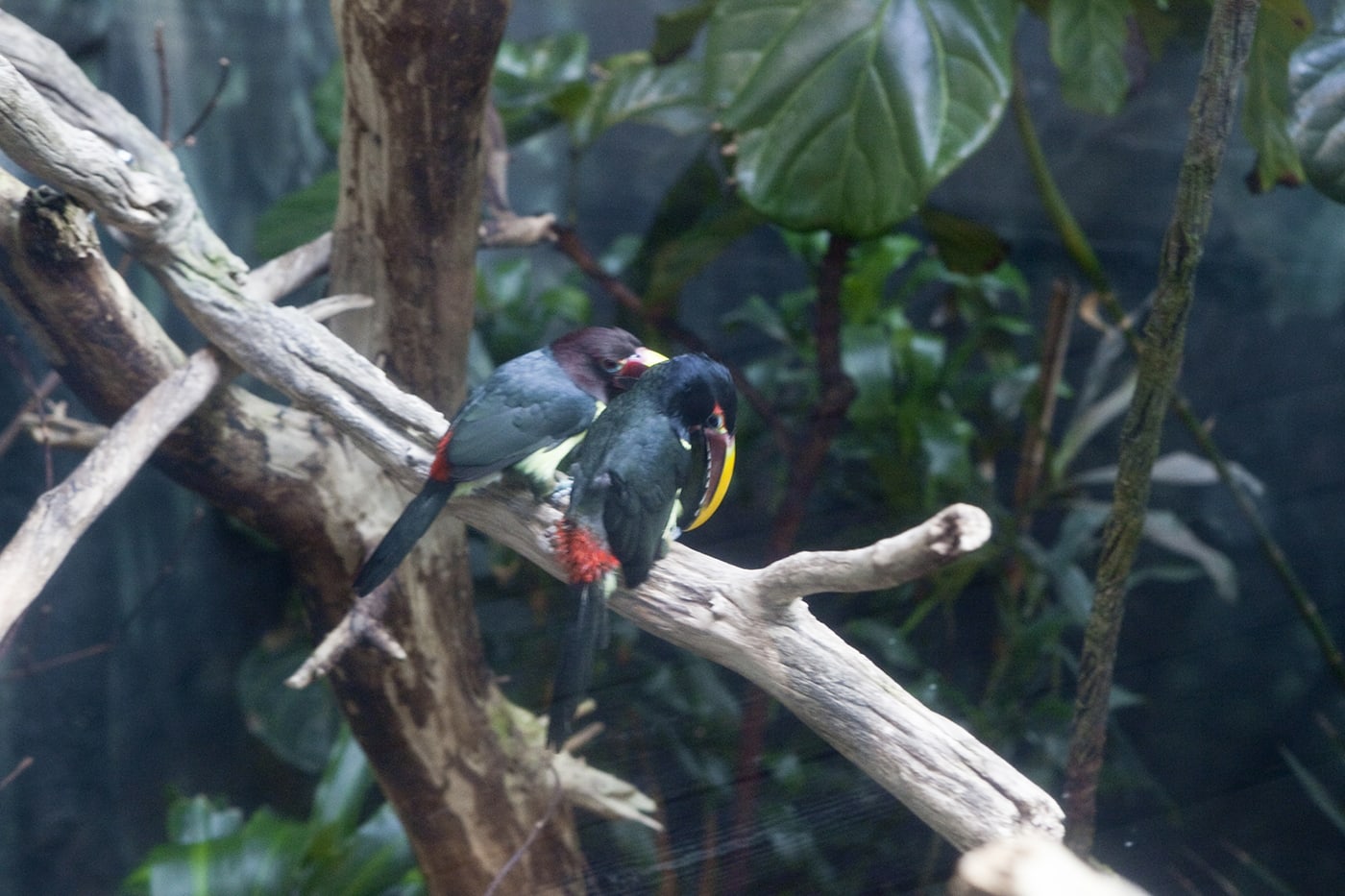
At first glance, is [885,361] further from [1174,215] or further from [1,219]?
[1,219]

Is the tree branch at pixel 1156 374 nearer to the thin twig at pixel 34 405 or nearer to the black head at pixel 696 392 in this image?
the black head at pixel 696 392

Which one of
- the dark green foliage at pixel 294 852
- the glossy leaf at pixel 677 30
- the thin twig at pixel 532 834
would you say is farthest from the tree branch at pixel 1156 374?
the dark green foliage at pixel 294 852

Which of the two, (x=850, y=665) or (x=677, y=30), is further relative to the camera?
(x=677, y=30)

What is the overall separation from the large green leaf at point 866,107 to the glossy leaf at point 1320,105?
15.7 inches

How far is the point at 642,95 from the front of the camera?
1976mm

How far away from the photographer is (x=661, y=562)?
101 cm

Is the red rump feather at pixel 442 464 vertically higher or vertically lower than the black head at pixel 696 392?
lower

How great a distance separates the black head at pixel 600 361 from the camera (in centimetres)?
122

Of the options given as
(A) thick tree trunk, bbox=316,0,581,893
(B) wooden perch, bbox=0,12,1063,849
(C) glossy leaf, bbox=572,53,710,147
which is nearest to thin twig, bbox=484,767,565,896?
(A) thick tree trunk, bbox=316,0,581,893

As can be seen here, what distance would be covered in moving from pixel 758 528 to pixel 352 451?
0.89 meters

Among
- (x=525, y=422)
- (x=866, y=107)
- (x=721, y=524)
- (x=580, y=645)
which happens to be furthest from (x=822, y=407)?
(x=580, y=645)

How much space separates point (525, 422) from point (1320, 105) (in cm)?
106

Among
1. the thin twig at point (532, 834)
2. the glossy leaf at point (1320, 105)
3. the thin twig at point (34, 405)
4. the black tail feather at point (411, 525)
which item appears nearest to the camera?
the black tail feather at point (411, 525)

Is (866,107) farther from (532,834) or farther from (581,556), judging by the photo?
(532,834)
